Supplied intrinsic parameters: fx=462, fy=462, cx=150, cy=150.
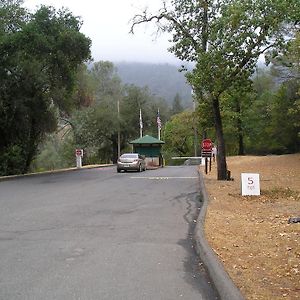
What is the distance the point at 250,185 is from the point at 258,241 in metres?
7.14

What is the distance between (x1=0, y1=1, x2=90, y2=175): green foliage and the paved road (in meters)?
13.8

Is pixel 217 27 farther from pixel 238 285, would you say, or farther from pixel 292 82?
pixel 292 82

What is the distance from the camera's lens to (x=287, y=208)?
12.4 metres

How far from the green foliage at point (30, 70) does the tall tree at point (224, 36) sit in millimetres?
7063

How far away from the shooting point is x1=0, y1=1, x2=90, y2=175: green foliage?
84.5ft

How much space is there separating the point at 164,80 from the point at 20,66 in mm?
164931

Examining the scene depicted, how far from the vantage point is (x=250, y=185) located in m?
15.4

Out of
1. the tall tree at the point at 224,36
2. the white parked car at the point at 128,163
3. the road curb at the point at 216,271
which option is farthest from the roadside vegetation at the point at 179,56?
the road curb at the point at 216,271

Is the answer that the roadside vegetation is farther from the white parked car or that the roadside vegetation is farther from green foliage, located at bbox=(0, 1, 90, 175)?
the white parked car

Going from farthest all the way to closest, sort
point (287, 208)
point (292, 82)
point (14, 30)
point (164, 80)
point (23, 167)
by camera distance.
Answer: point (164, 80) < point (292, 82) < point (23, 167) < point (14, 30) < point (287, 208)

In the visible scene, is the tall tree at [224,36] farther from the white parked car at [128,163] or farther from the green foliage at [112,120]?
the green foliage at [112,120]

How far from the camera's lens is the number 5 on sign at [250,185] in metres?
15.4

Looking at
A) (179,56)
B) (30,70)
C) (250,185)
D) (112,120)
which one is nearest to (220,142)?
(179,56)

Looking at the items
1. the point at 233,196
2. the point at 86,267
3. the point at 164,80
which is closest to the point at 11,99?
the point at 233,196
